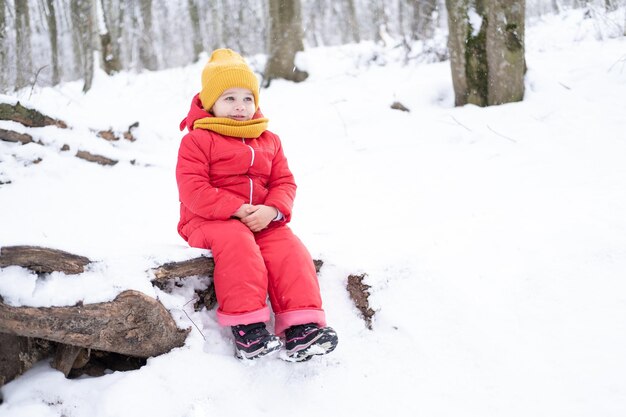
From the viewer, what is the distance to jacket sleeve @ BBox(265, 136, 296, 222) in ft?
8.20

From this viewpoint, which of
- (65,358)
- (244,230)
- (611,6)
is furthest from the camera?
(611,6)

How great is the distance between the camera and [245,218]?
7.75 ft

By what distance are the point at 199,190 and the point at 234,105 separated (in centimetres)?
55

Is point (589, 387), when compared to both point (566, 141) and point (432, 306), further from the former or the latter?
point (566, 141)

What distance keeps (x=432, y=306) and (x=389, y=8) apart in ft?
102

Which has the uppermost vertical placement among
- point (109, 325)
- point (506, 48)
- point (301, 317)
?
point (506, 48)

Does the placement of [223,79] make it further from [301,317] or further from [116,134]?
[116,134]

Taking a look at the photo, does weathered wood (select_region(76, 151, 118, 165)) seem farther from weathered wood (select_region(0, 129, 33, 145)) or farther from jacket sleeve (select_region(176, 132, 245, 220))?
jacket sleeve (select_region(176, 132, 245, 220))

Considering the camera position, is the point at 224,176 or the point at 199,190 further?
the point at 224,176

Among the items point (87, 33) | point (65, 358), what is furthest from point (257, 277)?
point (87, 33)

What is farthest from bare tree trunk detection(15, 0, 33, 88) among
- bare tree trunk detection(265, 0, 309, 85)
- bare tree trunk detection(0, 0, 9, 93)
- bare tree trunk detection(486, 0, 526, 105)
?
bare tree trunk detection(486, 0, 526, 105)

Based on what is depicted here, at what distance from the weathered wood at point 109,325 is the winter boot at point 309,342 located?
0.46m

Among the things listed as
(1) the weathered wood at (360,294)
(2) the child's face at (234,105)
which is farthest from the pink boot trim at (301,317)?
(2) the child's face at (234,105)

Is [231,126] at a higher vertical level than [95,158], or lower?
higher
